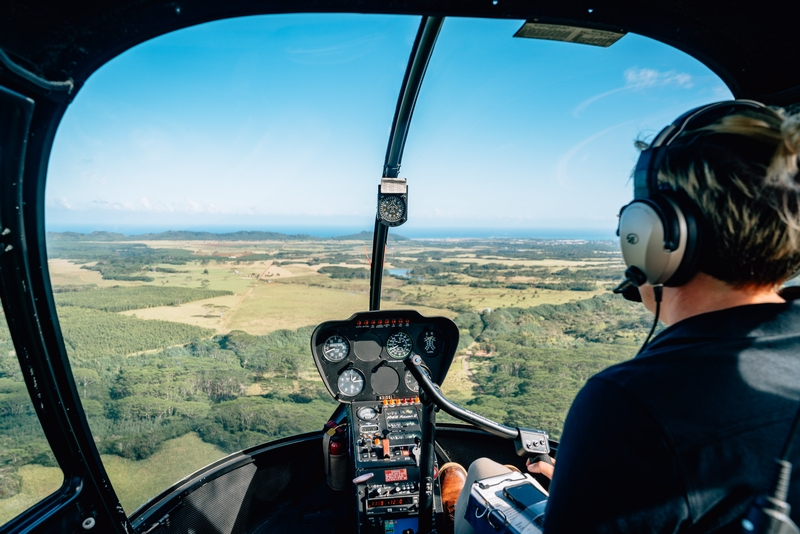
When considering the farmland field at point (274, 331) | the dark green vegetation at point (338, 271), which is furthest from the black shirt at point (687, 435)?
the dark green vegetation at point (338, 271)

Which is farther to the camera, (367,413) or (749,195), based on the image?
(367,413)

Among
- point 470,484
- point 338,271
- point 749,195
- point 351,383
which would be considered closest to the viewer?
point 749,195

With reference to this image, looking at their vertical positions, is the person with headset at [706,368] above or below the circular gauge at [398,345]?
above

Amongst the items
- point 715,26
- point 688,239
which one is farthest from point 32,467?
point 715,26

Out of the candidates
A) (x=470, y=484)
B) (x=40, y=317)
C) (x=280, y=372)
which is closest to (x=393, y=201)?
(x=280, y=372)

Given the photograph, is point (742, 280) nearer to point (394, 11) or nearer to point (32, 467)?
point (394, 11)

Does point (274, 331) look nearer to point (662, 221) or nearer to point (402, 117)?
point (402, 117)

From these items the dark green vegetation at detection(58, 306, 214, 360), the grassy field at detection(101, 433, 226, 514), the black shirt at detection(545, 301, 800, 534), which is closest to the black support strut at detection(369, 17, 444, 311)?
the dark green vegetation at detection(58, 306, 214, 360)

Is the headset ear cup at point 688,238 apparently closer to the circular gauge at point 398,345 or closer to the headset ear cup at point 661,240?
the headset ear cup at point 661,240

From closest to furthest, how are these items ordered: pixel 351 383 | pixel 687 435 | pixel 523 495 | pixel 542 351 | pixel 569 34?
pixel 687 435 → pixel 569 34 → pixel 523 495 → pixel 351 383 → pixel 542 351
